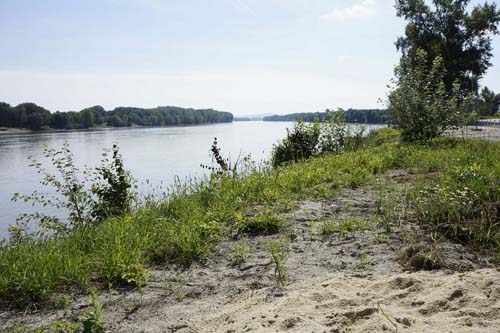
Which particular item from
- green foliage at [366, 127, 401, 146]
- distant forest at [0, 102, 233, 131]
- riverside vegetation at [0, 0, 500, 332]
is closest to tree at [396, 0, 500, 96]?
green foliage at [366, 127, 401, 146]

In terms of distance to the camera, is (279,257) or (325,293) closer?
(325,293)

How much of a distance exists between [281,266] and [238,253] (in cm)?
61

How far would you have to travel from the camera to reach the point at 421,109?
510 inches

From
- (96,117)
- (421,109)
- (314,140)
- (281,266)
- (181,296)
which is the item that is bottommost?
(181,296)

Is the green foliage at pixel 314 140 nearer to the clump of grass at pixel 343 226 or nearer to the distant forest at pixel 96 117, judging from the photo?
the clump of grass at pixel 343 226

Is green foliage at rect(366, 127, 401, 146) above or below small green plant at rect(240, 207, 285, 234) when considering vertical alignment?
above

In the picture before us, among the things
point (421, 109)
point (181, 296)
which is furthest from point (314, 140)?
point (181, 296)

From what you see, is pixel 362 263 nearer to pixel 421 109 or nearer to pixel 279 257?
pixel 279 257

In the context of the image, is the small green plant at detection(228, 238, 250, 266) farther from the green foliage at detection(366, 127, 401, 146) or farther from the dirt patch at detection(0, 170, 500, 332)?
the green foliage at detection(366, 127, 401, 146)

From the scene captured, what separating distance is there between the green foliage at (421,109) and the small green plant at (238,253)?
32.5ft

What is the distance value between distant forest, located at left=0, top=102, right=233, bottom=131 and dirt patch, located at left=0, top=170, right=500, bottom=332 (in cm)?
6671

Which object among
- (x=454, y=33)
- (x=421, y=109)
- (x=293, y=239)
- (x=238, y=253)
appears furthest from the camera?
(x=454, y=33)

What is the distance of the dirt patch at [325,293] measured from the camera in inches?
102

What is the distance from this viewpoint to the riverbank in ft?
9.01
